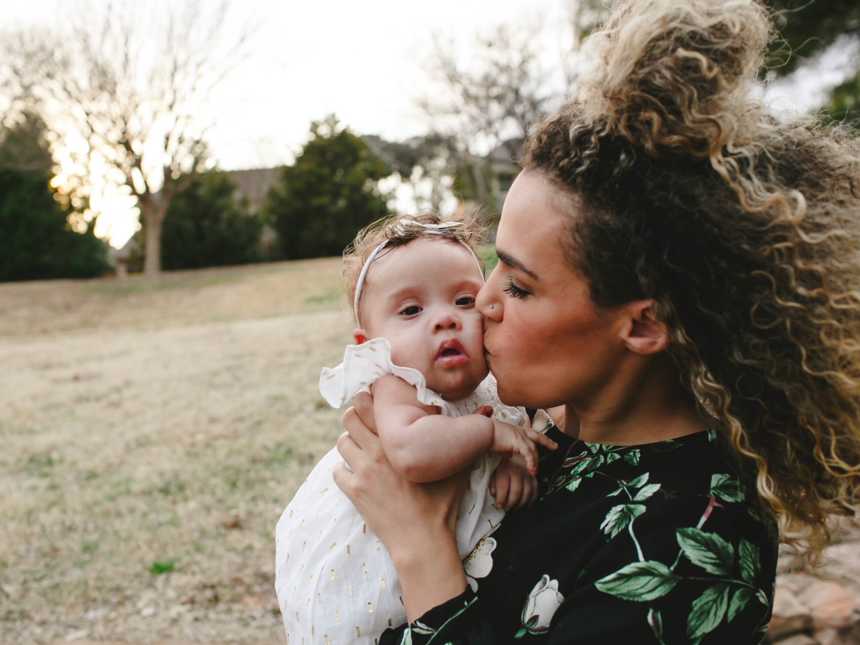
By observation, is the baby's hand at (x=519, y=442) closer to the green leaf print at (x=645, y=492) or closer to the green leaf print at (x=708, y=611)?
the green leaf print at (x=645, y=492)

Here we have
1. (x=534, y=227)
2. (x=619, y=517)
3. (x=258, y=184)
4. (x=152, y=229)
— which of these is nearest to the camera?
(x=619, y=517)

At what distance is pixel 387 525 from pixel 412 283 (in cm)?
60

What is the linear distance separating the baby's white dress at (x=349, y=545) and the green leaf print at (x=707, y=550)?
45 centimetres

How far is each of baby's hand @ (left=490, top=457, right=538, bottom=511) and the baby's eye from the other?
467 millimetres

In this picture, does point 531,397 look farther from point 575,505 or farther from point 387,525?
point 387,525

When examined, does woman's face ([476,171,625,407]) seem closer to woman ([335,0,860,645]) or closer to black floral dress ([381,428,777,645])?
woman ([335,0,860,645])

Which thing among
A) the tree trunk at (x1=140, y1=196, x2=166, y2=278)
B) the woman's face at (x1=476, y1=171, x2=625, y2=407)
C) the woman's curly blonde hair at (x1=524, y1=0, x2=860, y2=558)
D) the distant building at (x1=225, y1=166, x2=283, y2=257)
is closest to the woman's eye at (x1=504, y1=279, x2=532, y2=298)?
the woman's face at (x1=476, y1=171, x2=625, y2=407)

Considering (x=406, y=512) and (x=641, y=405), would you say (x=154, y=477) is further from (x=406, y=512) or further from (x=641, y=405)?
(x=641, y=405)

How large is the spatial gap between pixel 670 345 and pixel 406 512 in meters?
0.61

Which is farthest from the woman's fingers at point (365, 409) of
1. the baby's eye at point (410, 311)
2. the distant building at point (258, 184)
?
the distant building at point (258, 184)

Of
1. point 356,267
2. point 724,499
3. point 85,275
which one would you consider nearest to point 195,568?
point 356,267

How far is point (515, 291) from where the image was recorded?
Result: 5.07 ft

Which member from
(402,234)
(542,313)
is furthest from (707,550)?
(402,234)

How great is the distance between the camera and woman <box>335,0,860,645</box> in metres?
1.27
